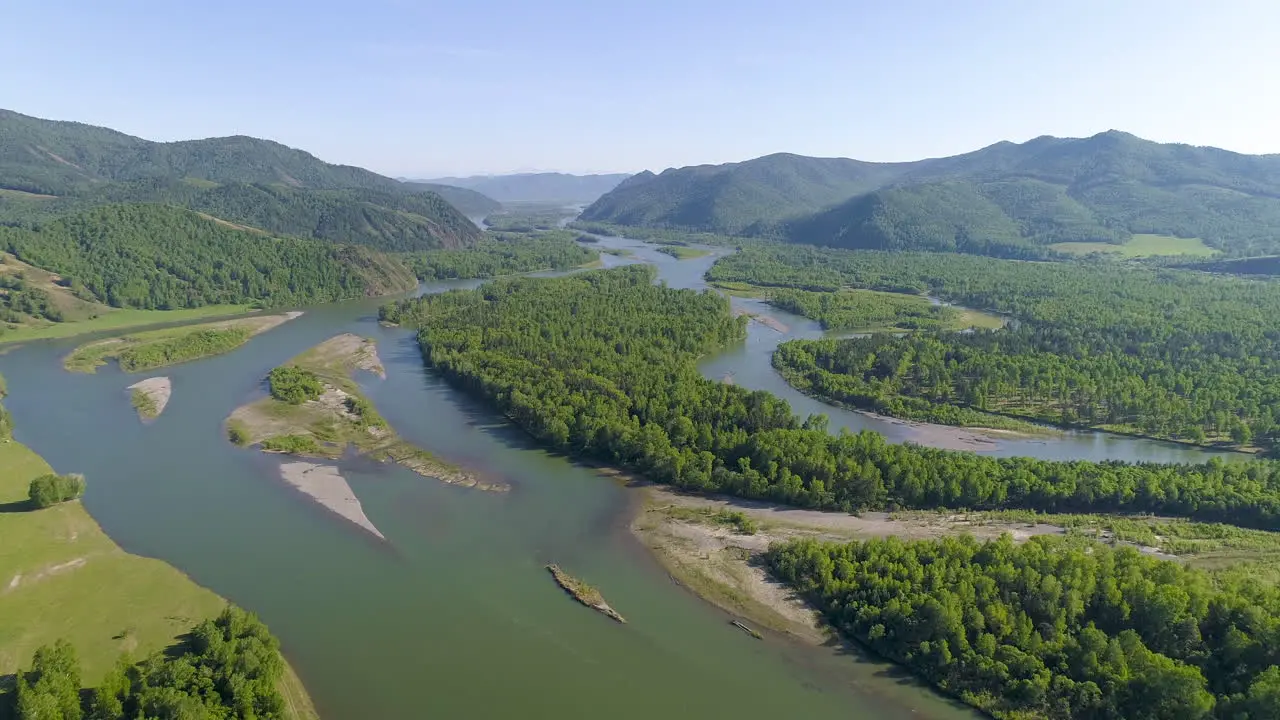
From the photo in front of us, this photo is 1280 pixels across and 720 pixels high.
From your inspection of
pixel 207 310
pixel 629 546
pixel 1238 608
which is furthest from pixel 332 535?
pixel 207 310

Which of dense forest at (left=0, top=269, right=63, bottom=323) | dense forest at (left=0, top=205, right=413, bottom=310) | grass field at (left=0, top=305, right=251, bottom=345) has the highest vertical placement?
dense forest at (left=0, top=205, right=413, bottom=310)

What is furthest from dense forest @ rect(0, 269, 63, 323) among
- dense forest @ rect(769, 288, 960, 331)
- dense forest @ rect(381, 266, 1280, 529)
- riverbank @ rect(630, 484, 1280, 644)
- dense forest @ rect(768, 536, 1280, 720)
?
dense forest @ rect(769, 288, 960, 331)

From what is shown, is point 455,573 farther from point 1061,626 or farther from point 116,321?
point 116,321

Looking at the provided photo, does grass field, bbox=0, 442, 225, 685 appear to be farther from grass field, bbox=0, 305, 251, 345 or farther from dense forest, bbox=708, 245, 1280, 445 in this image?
grass field, bbox=0, 305, 251, 345

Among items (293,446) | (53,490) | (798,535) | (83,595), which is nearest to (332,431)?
(293,446)

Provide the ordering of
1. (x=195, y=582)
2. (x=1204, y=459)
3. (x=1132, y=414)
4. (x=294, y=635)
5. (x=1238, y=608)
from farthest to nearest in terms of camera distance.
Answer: (x=1132, y=414) → (x=1204, y=459) → (x=195, y=582) → (x=294, y=635) → (x=1238, y=608)

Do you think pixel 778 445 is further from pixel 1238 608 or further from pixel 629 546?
pixel 1238 608
